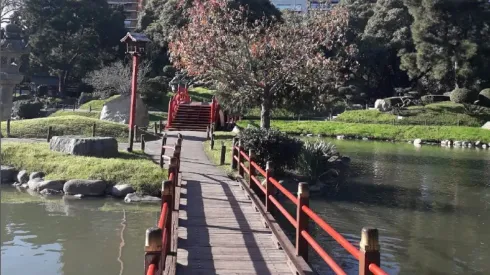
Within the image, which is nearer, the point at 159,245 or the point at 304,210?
the point at 159,245

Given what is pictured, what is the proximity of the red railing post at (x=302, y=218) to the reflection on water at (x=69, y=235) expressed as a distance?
2741mm

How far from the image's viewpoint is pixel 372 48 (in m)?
47.7

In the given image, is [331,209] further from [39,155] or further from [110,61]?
[110,61]

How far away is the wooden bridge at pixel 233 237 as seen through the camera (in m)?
4.07

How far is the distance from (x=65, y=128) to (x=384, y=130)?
2270 centimetres

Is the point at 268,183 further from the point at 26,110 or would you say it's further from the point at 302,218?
the point at 26,110

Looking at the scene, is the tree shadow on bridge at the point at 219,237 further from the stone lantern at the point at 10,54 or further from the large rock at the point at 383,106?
the large rock at the point at 383,106

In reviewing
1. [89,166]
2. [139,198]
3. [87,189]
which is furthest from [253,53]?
[87,189]

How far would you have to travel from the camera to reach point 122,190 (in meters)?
12.6

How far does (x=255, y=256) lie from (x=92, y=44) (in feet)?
139

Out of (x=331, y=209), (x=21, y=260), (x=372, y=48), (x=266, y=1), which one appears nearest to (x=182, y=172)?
(x=331, y=209)

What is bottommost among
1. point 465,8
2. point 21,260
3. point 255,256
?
point 21,260

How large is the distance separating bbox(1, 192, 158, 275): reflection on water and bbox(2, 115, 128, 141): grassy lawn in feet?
24.4

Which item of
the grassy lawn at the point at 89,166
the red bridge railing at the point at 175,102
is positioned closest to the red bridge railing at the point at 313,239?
the grassy lawn at the point at 89,166
